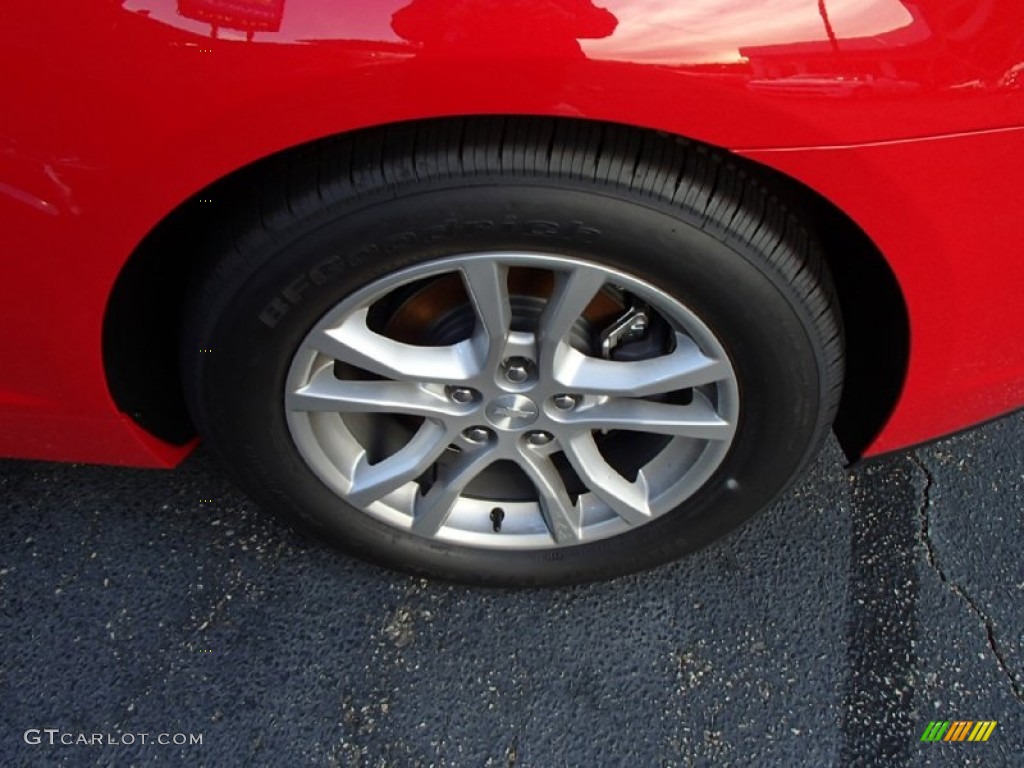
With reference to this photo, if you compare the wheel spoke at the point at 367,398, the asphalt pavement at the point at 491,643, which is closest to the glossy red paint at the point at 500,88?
the wheel spoke at the point at 367,398

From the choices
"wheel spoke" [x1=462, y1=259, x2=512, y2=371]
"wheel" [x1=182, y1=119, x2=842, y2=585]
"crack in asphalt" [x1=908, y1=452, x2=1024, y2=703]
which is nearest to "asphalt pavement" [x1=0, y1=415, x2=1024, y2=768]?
"crack in asphalt" [x1=908, y1=452, x2=1024, y2=703]

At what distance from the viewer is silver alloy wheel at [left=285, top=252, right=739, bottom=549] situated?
4.51 feet

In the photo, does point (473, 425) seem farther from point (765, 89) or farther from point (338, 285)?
point (765, 89)

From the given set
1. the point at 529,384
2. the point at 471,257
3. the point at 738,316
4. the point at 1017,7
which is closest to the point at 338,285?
the point at 471,257

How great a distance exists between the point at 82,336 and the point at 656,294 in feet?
2.89

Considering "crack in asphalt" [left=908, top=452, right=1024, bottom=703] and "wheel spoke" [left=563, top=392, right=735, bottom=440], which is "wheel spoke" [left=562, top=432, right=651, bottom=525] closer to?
"wheel spoke" [left=563, top=392, right=735, bottom=440]

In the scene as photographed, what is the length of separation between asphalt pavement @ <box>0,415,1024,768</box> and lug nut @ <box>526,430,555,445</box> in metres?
0.40

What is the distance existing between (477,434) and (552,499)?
19 cm

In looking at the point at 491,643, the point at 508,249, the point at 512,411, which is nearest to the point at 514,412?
the point at 512,411

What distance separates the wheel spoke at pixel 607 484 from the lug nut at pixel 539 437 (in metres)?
0.03

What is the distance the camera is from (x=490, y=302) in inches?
53.8

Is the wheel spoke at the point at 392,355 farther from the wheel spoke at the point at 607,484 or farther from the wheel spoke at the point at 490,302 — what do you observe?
the wheel spoke at the point at 607,484

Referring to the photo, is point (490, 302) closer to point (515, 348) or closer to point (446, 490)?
point (515, 348)

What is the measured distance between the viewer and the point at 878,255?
4.40 ft
